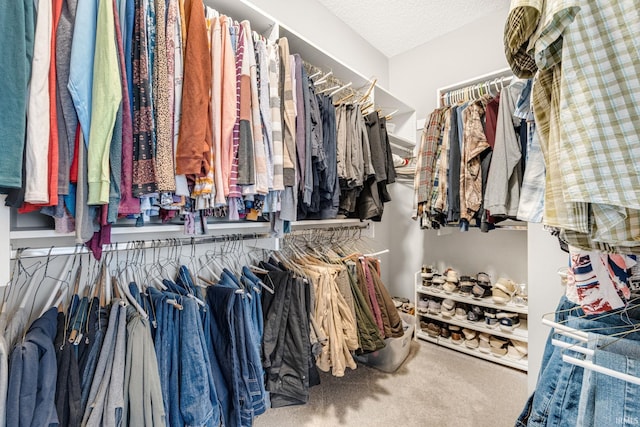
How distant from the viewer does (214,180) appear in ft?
3.24

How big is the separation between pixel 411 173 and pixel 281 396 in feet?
6.36

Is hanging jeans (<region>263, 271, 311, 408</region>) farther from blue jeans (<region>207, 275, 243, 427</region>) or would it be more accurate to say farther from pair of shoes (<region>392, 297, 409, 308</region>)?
pair of shoes (<region>392, 297, 409, 308</region>)

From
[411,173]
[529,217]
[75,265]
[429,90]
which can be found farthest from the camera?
[429,90]

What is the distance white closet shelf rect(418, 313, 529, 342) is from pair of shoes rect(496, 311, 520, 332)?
0.10 feet

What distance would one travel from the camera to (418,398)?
5.55 ft

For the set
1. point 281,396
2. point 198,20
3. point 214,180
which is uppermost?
point 198,20

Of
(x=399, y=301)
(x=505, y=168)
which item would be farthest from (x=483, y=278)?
(x=505, y=168)

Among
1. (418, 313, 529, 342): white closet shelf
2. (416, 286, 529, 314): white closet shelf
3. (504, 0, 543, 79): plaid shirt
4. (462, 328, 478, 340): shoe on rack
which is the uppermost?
(504, 0, 543, 79): plaid shirt

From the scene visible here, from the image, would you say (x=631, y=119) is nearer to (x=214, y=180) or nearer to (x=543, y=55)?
(x=543, y=55)

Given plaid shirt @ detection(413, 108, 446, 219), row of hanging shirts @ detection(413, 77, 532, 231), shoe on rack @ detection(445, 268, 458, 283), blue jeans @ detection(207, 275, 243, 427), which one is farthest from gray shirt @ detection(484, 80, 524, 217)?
blue jeans @ detection(207, 275, 243, 427)

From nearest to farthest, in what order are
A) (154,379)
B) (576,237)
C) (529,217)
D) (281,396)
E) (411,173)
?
(576,237), (529,217), (154,379), (281,396), (411,173)

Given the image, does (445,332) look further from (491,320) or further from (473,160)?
(473,160)

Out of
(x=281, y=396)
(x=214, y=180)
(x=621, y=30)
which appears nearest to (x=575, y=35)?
(x=621, y=30)

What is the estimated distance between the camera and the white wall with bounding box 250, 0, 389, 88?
6.45 feet
